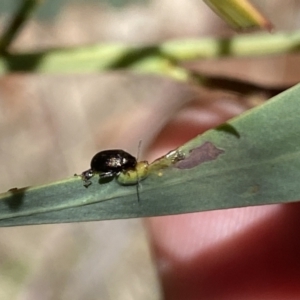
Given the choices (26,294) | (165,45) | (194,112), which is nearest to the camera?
(165,45)

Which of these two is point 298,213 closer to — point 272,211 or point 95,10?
point 272,211

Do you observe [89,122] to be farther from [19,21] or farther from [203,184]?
[203,184]

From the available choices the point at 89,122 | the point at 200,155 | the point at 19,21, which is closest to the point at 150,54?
the point at 19,21

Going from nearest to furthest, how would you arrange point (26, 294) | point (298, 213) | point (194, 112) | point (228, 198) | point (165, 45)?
1. point (228, 198)
2. point (165, 45)
3. point (298, 213)
4. point (194, 112)
5. point (26, 294)

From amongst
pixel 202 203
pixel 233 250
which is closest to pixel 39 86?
pixel 233 250

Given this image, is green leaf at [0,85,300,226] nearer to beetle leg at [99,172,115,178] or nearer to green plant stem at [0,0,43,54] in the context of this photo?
beetle leg at [99,172,115,178]

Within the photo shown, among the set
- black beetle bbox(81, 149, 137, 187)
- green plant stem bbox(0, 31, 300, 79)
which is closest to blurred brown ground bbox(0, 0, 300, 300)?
green plant stem bbox(0, 31, 300, 79)

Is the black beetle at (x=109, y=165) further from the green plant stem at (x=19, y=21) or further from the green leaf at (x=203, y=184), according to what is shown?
the green plant stem at (x=19, y=21)
